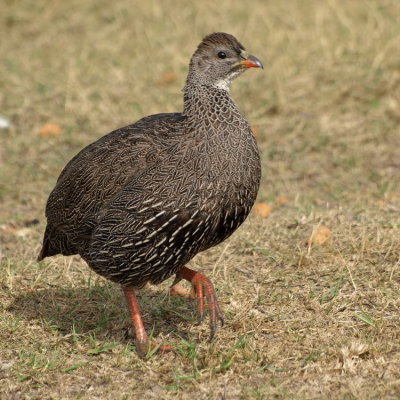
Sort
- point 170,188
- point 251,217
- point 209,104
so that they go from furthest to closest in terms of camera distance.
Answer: point 251,217
point 209,104
point 170,188

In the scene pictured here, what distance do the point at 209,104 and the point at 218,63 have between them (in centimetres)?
25

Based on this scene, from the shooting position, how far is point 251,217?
6.18 metres

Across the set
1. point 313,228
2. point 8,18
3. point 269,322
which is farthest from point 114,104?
point 269,322

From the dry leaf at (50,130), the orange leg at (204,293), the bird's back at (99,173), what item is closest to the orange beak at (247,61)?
the bird's back at (99,173)

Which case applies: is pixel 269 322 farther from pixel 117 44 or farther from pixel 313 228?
pixel 117 44

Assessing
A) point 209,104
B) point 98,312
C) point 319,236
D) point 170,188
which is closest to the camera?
point 170,188

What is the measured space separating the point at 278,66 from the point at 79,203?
4.29 meters

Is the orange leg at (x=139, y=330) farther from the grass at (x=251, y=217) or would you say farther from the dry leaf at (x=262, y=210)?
the dry leaf at (x=262, y=210)

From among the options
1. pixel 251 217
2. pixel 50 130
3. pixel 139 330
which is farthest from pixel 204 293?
pixel 50 130

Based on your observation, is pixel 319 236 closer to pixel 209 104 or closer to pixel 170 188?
pixel 209 104

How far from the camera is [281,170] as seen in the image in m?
7.26

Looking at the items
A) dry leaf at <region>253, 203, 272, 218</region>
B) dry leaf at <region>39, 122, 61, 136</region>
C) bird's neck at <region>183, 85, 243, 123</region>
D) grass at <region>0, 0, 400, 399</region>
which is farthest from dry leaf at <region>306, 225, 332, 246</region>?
dry leaf at <region>39, 122, 61, 136</region>

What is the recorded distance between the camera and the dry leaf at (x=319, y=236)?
540 cm

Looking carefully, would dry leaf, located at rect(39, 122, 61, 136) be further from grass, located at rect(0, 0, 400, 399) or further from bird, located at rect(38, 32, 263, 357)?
bird, located at rect(38, 32, 263, 357)
